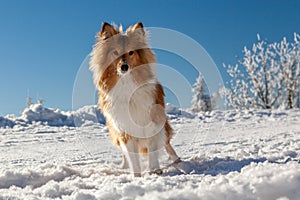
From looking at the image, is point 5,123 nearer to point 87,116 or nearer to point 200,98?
point 87,116

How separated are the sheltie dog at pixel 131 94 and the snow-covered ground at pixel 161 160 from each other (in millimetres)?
274

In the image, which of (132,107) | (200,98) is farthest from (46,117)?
(200,98)

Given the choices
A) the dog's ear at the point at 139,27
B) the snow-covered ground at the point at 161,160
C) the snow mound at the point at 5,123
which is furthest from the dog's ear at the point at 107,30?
the snow mound at the point at 5,123

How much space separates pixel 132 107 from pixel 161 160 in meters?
0.88

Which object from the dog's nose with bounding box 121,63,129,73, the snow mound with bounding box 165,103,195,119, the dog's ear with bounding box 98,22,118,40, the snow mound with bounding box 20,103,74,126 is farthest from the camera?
the snow mound with bounding box 165,103,195,119

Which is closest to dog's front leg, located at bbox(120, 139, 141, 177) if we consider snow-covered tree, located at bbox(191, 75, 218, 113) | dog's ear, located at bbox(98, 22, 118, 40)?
dog's ear, located at bbox(98, 22, 118, 40)

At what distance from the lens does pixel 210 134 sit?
867 centimetres

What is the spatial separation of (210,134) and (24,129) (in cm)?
469

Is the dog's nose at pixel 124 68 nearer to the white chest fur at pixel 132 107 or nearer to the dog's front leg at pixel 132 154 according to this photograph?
the white chest fur at pixel 132 107

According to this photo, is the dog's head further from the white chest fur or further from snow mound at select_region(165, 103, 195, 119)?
Result: snow mound at select_region(165, 103, 195, 119)

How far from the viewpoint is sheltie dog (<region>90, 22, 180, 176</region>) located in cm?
411

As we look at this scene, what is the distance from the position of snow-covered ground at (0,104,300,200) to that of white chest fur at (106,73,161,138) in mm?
438

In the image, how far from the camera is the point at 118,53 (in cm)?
469

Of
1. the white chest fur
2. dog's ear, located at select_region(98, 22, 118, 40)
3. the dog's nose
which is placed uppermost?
dog's ear, located at select_region(98, 22, 118, 40)
